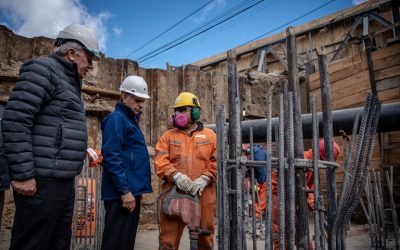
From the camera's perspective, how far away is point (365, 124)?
2.20 m

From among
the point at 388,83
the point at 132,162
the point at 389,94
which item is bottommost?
the point at 132,162

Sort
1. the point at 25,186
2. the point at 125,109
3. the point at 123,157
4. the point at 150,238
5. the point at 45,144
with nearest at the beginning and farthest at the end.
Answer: the point at 25,186 → the point at 45,144 → the point at 123,157 → the point at 125,109 → the point at 150,238

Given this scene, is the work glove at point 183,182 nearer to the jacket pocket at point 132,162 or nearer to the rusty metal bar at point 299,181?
the jacket pocket at point 132,162

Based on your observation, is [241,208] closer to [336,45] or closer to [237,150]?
[237,150]

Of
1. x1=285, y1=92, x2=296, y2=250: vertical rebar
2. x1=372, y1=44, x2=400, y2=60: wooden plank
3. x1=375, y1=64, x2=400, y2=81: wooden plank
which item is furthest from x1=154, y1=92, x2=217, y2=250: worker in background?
x1=372, y1=44, x2=400, y2=60: wooden plank

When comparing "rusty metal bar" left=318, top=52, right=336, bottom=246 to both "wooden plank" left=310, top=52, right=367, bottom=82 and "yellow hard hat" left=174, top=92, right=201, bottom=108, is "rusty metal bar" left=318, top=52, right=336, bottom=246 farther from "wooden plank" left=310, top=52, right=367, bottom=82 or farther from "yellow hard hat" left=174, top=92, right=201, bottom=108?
"wooden plank" left=310, top=52, right=367, bottom=82

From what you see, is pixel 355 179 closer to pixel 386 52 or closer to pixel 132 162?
pixel 132 162

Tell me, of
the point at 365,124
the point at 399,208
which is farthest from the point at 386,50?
the point at 365,124

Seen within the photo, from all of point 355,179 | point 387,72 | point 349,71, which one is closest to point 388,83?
point 387,72

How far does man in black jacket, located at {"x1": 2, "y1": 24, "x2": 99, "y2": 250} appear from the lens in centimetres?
205

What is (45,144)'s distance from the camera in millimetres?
2191

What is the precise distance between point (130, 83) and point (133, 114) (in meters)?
0.36

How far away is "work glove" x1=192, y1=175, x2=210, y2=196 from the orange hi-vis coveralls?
59 mm

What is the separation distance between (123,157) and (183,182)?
2.32 ft
